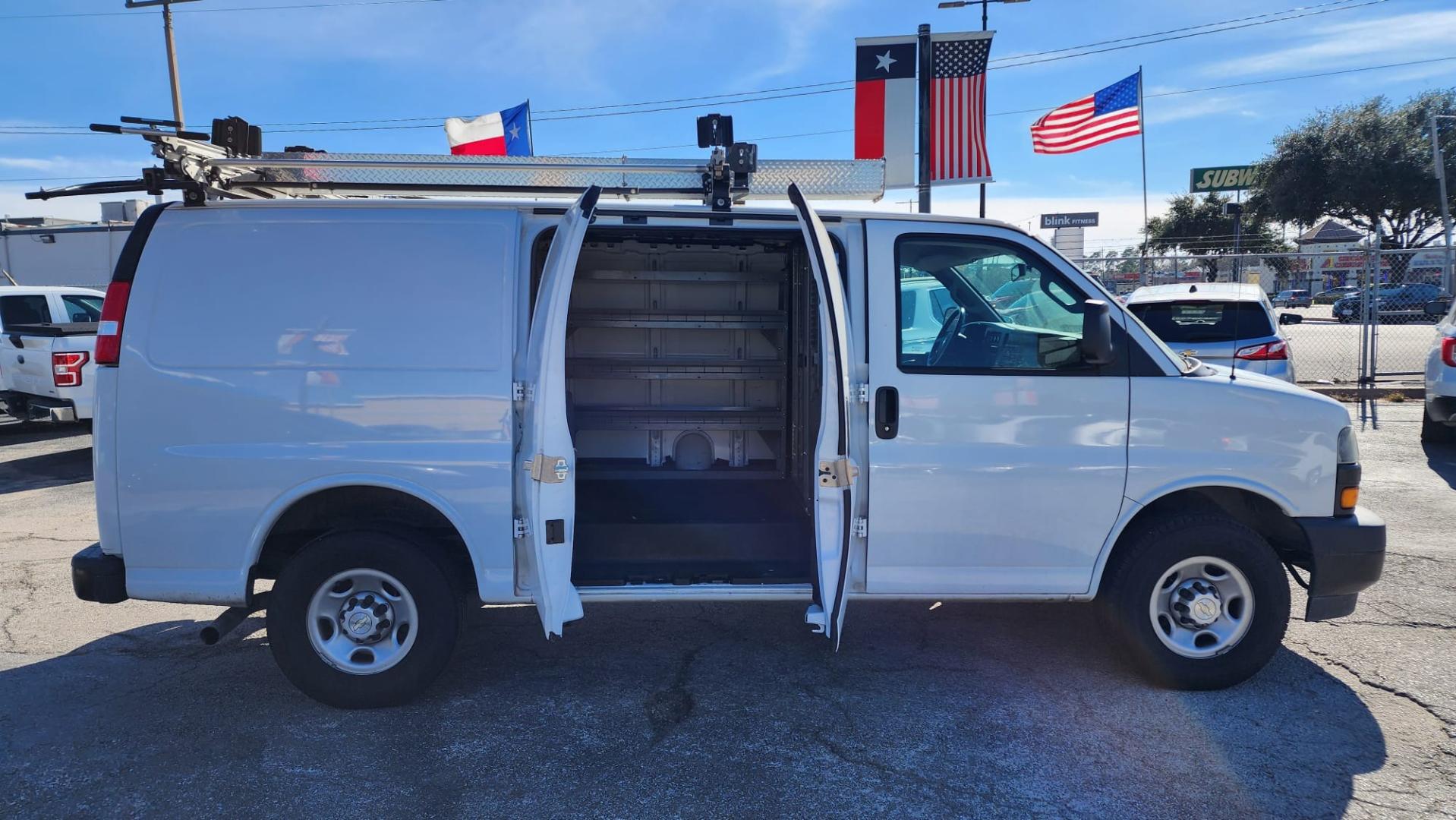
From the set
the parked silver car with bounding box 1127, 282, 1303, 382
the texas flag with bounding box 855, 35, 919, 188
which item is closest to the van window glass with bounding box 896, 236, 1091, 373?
the texas flag with bounding box 855, 35, 919, 188

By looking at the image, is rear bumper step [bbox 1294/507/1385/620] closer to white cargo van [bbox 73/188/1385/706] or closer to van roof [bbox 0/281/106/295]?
white cargo van [bbox 73/188/1385/706]

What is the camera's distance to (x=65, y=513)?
8.06 meters

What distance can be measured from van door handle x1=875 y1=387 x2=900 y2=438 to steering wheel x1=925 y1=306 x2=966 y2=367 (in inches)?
9.7

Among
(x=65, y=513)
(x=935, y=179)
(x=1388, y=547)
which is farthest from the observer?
(x=935, y=179)

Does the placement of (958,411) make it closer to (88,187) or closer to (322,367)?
(322,367)

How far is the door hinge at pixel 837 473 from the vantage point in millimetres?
3672

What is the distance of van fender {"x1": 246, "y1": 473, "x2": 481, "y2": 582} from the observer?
12.7ft

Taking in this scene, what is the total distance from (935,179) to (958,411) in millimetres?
5947


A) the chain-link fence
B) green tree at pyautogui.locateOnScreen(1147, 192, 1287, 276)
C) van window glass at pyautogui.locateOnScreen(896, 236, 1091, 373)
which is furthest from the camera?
green tree at pyautogui.locateOnScreen(1147, 192, 1287, 276)

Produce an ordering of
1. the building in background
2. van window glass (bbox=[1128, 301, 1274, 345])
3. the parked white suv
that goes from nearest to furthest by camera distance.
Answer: van window glass (bbox=[1128, 301, 1274, 345]) < the parked white suv < the building in background

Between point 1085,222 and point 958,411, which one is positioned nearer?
point 958,411

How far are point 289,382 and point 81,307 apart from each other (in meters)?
11.1

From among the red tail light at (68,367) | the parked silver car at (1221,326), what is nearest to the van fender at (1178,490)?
the parked silver car at (1221,326)

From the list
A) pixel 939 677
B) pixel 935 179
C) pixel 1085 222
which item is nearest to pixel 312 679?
pixel 939 677
